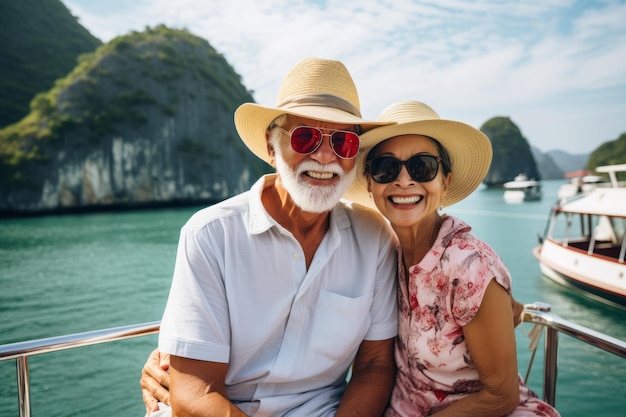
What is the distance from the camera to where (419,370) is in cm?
182

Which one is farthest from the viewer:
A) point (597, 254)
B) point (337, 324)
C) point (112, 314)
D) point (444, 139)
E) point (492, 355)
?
point (597, 254)

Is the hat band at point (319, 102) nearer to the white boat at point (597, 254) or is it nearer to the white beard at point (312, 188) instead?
the white beard at point (312, 188)

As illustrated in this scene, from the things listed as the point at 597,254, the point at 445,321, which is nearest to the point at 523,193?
the point at 597,254

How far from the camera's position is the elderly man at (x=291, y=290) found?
163cm

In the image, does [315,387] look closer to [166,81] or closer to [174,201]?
[174,201]

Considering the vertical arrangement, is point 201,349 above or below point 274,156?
below

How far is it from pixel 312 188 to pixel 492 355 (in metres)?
0.97

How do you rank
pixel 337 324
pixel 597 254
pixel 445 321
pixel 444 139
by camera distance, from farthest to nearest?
pixel 597 254 < pixel 444 139 < pixel 337 324 < pixel 445 321

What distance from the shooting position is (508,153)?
5207 inches

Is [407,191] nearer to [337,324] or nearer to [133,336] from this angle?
[337,324]

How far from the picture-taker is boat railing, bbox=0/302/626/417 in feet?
5.34

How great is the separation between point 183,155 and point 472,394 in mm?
60750

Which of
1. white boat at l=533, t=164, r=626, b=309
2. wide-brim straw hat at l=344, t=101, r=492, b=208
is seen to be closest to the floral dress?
wide-brim straw hat at l=344, t=101, r=492, b=208

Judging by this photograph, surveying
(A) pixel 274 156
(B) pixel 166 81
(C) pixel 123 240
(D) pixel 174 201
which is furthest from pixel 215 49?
(A) pixel 274 156
